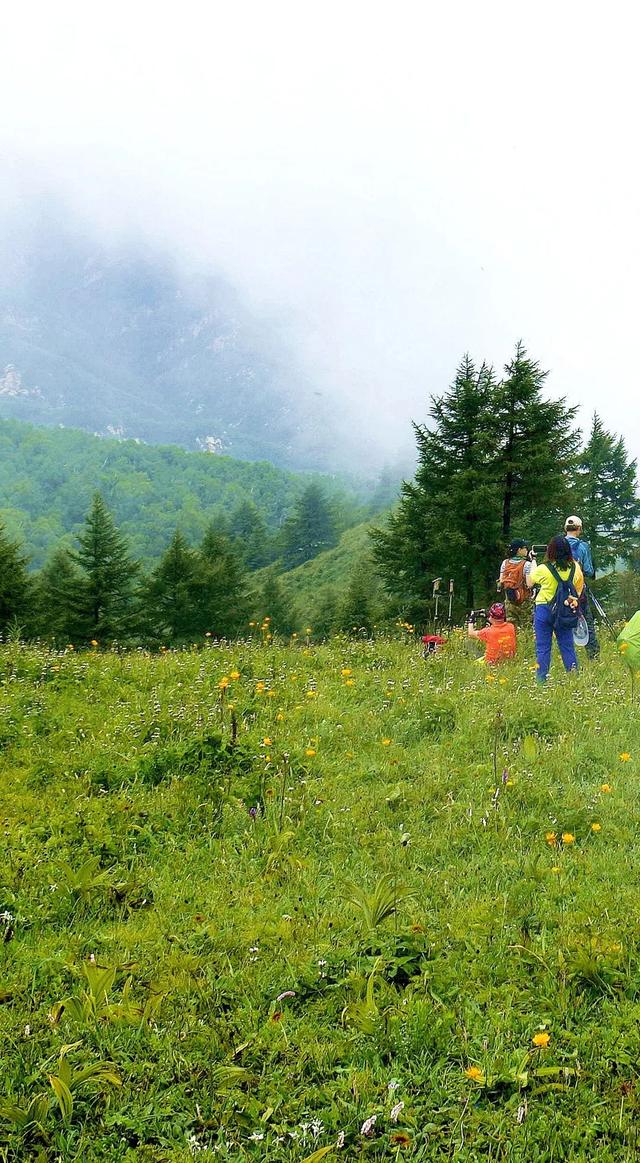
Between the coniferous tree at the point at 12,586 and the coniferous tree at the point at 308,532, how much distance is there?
219 ft

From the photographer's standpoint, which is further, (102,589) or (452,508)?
(102,589)

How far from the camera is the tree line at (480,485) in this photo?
26391mm

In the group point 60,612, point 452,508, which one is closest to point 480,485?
point 452,508

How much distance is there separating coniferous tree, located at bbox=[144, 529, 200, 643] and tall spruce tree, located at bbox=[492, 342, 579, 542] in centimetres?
2692

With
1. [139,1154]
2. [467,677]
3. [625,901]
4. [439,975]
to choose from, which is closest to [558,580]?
[467,677]

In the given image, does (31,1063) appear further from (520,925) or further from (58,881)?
(520,925)

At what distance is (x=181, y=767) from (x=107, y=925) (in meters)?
1.76

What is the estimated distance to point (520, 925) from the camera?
3572 millimetres

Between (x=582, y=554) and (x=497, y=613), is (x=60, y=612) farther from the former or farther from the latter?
(x=582, y=554)

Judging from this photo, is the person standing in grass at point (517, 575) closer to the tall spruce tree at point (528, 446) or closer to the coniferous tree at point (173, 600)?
the tall spruce tree at point (528, 446)

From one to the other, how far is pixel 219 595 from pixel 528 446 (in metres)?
29.0

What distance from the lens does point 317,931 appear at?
3650 millimetres

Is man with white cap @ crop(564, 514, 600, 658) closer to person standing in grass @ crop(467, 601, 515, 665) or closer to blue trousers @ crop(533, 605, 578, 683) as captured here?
blue trousers @ crop(533, 605, 578, 683)

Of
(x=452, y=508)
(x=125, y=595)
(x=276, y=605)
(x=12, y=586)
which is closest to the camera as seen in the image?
(x=452, y=508)
